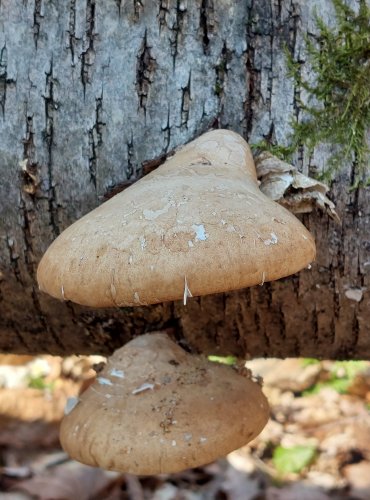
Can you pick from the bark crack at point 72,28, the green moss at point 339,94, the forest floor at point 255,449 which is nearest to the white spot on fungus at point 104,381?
the green moss at point 339,94

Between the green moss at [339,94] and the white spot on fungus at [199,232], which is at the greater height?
the green moss at [339,94]

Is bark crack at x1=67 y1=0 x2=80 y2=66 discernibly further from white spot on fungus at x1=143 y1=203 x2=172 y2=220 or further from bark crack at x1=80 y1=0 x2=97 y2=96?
white spot on fungus at x1=143 y1=203 x2=172 y2=220

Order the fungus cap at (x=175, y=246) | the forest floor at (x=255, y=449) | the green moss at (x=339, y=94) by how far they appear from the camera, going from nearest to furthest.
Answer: the fungus cap at (x=175, y=246) → the green moss at (x=339, y=94) → the forest floor at (x=255, y=449)

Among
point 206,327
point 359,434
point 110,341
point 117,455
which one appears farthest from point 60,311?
point 359,434

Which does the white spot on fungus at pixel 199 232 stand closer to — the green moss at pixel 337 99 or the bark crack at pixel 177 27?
the green moss at pixel 337 99

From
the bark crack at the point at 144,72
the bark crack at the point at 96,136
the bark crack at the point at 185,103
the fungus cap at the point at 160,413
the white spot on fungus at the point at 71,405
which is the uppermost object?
the bark crack at the point at 144,72

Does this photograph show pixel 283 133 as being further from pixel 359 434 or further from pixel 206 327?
pixel 359 434

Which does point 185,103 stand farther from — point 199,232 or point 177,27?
point 199,232
